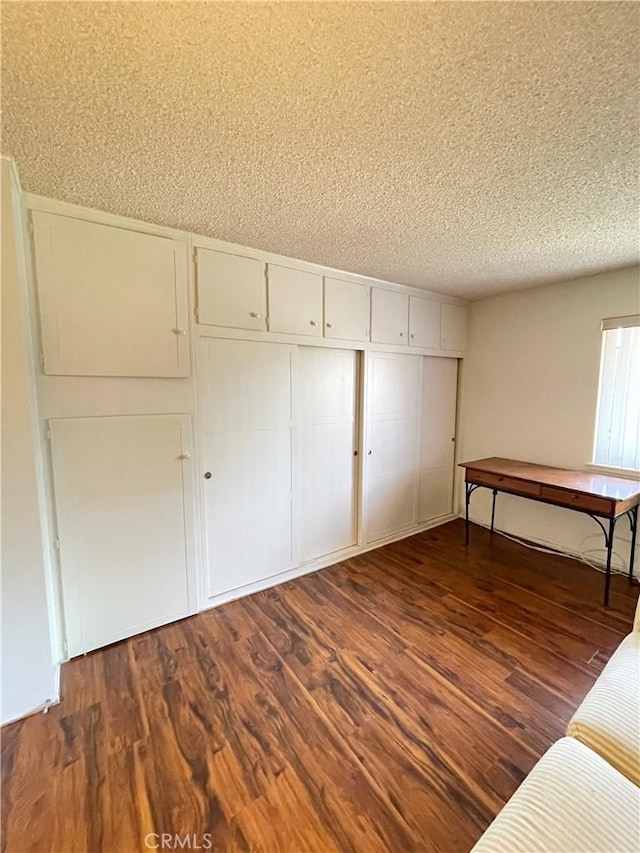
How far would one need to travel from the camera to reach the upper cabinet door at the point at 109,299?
5.89 ft

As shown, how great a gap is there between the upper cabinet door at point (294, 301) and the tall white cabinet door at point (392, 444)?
0.71 metres

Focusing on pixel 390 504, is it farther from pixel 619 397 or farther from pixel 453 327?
pixel 619 397

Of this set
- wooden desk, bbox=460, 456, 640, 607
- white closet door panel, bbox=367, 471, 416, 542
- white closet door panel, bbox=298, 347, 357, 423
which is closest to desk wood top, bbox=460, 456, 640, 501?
wooden desk, bbox=460, 456, 640, 607

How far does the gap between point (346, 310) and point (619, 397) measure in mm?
2345

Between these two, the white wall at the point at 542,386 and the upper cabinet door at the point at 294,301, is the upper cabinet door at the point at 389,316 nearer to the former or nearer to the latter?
the upper cabinet door at the point at 294,301

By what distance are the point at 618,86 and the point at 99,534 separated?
2895 mm

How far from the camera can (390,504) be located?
136 inches

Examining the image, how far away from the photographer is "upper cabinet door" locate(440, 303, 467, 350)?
3.64 m

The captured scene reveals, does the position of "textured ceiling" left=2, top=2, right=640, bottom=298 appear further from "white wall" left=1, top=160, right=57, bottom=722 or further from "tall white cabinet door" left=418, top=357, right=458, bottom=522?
"tall white cabinet door" left=418, top=357, right=458, bottom=522

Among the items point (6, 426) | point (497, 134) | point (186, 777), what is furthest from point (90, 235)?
point (186, 777)

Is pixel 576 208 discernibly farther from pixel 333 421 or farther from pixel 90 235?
pixel 90 235

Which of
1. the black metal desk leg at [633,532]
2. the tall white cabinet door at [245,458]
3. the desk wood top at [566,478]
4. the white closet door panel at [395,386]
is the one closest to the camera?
the tall white cabinet door at [245,458]

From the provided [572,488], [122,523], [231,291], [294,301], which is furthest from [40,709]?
[572,488]

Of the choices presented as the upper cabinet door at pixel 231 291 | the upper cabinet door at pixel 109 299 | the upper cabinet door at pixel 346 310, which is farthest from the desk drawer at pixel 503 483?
the upper cabinet door at pixel 109 299
